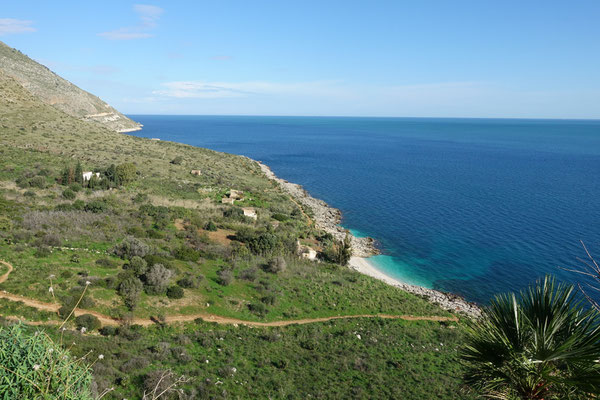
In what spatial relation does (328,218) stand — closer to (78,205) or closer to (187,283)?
(78,205)

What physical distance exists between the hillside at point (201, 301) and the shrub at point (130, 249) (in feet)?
0.30

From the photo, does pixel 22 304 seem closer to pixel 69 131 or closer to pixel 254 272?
pixel 254 272

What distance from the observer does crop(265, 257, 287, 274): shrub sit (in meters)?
28.6

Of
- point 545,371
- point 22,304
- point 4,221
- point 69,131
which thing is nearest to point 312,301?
point 22,304

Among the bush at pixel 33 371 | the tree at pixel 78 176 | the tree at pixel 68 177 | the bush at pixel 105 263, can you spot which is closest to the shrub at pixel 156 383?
the bush at pixel 33 371

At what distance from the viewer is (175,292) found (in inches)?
855

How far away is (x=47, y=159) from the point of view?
46094 millimetres

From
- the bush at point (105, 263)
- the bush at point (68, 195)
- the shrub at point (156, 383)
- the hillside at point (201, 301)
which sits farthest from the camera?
the bush at point (68, 195)

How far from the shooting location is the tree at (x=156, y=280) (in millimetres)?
21500

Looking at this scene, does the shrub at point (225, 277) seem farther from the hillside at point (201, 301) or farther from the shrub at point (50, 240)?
the shrub at point (50, 240)

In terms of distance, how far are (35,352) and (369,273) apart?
34926 millimetres

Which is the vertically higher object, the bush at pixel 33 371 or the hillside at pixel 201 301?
the bush at pixel 33 371

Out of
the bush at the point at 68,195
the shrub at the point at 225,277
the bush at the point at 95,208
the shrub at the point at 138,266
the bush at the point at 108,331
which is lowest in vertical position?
the shrub at the point at 225,277

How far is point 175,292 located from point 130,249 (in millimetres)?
5711
